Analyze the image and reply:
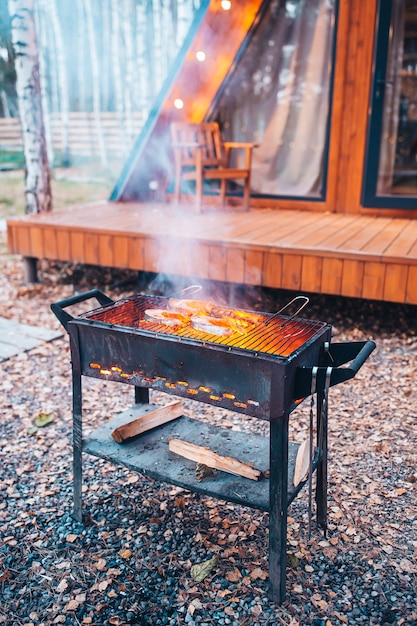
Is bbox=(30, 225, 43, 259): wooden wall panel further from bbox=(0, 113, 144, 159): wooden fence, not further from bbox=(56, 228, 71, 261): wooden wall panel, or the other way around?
bbox=(0, 113, 144, 159): wooden fence

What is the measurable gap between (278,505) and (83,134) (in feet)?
53.4

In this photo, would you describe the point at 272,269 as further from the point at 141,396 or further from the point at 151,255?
the point at 141,396

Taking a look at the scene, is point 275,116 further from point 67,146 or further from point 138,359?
point 67,146

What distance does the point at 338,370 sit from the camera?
1.77 metres

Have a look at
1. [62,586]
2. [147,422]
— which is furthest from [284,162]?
[62,586]

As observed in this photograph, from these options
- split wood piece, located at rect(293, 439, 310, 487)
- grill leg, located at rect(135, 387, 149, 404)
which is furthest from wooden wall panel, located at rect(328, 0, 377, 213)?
split wood piece, located at rect(293, 439, 310, 487)

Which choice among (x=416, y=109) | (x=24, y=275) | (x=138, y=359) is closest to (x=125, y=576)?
(x=138, y=359)

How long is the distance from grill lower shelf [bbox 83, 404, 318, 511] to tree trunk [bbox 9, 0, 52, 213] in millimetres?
4031

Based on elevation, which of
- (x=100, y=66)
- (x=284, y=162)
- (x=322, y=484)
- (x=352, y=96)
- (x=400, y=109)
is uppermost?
(x=100, y=66)

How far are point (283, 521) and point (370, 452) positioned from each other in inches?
41.7

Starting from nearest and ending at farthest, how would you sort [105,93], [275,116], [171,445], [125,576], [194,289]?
[125,576]
[171,445]
[194,289]
[275,116]
[105,93]

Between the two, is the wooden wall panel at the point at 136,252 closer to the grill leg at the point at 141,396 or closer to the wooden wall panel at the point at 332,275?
the wooden wall panel at the point at 332,275

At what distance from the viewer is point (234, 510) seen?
2.38 metres

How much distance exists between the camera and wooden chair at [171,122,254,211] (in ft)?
18.5
